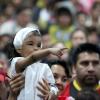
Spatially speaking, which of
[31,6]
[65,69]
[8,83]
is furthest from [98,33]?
[8,83]

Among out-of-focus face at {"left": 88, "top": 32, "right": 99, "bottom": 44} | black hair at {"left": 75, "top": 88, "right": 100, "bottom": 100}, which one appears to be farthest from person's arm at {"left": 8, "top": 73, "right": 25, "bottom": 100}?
out-of-focus face at {"left": 88, "top": 32, "right": 99, "bottom": 44}

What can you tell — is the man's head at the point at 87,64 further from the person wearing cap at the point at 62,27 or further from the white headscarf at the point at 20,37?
the person wearing cap at the point at 62,27

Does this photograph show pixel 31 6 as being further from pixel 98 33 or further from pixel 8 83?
pixel 8 83

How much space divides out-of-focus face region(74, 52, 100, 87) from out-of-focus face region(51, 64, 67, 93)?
0.68ft

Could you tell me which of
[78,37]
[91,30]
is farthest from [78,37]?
[91,30]

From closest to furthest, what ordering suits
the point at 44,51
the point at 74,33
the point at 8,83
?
the point at 44,51 → the point at 8,83 → the point at 74,33

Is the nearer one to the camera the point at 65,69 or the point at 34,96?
the point at 34,96

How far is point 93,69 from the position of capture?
31.0 ft

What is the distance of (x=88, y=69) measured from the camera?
372 inches

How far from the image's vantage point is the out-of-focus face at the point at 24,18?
17000mm

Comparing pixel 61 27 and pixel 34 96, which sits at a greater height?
pixel 61 27

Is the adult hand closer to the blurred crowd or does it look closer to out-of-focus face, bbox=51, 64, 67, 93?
out-of-focus face, bbox=51, 64, 67, 93

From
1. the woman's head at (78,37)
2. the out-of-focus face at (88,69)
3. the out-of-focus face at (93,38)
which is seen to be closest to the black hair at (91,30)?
the out-of-focus face at (93,38)

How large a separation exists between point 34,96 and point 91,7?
35.1 ft
